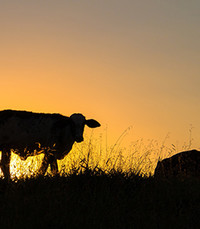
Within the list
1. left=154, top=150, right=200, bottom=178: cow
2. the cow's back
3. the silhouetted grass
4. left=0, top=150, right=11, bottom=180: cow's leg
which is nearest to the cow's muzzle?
the cow's back

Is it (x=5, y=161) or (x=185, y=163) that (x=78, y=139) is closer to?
(x=5, y=161)

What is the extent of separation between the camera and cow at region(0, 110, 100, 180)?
440 inches

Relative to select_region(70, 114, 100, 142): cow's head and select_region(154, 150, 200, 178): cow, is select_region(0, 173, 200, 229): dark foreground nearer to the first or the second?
select_region(154, 150, 200, 178): cow

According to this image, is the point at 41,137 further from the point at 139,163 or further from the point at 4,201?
the point at 4,201

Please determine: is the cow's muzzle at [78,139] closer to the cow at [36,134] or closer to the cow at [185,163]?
the cow at [36,134]

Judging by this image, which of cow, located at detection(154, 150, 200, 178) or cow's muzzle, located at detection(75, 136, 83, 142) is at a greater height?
cow's muzzle, located at detection(75, 136, 83, 142)

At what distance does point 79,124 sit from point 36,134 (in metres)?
1.22

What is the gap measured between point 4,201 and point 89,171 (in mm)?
1867

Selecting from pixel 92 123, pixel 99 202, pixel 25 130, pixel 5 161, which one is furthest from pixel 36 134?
pixel 99 202

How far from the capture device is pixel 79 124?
11.5 m

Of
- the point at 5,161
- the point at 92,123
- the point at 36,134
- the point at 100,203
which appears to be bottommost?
the point at 100,203

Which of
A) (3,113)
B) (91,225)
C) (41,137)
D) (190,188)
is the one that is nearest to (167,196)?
(190,188)

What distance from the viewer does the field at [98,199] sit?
17.8 feet

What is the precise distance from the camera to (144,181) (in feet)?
25.2
